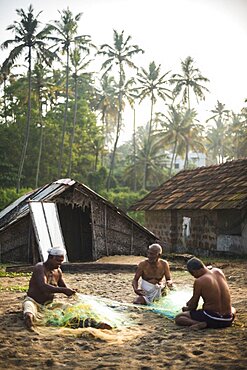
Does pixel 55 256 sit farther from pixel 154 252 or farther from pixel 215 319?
pixel 215 319

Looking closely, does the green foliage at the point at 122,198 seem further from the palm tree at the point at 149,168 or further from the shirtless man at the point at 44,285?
the shirtless man at the point at 44,285

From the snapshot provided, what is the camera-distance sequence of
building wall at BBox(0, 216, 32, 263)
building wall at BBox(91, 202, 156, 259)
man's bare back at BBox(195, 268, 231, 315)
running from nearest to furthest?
man's bare back at BBox(195, 268, 231, 315) → building wall at BBox(0, 216, 32, 263) → building wall at BBox(91, 202, 156, 259)

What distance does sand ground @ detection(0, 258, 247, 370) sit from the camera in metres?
4.27

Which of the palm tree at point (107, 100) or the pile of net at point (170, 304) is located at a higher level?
the palm tree at point (107, 100)

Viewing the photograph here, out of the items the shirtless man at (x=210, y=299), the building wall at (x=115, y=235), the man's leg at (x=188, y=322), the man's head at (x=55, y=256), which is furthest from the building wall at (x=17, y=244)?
the shirtless man at (x=210, y=299)

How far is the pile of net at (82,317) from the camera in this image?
5.75 metres

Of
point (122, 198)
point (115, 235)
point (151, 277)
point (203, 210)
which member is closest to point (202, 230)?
point (203, 210)

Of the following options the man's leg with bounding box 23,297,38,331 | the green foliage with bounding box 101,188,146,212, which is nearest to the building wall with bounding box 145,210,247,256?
the man's leg with bounding box 23,297,38,331

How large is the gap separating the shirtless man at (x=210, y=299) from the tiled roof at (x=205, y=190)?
9758 mm

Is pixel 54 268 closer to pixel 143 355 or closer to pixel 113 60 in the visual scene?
pixel 143 355

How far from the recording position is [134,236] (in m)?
15.3

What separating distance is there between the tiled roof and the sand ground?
389 inches

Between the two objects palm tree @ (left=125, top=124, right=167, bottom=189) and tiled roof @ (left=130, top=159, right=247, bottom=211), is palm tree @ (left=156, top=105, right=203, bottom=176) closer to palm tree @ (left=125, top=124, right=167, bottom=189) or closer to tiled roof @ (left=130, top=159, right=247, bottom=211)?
palm tree @ (left=125, top=124, right=167, bottom=189)

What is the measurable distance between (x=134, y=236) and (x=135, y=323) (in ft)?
30.1
